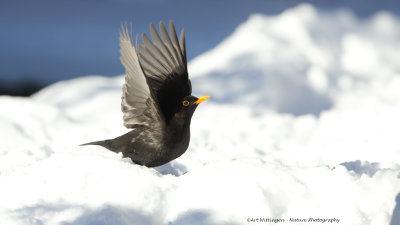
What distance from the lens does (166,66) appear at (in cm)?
409

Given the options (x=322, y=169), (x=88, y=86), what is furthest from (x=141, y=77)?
(x=88, y=86)

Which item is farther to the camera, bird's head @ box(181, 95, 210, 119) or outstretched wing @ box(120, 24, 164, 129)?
bird's head @ box(181, 95, 210, 119)

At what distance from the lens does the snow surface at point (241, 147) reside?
9.98ft

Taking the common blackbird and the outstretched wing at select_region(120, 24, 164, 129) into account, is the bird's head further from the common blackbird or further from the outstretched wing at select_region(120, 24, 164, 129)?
the outstretched wing at select_region(120, 24, 164, 129)

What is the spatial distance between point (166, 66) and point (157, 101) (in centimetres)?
59

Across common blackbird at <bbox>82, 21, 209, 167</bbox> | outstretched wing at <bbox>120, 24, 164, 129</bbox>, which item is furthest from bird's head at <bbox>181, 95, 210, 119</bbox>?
outstretched wing at <bbox>120, 24, 164, 129</bbox>

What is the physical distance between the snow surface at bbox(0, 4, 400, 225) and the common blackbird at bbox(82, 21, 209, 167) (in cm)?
23

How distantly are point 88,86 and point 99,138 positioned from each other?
11.7 ft

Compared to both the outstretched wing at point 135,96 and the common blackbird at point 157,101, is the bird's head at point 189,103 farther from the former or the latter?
the outstretched wing at point 135,96

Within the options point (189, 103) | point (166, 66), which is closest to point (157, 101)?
point (189, 103)

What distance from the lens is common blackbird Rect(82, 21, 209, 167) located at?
3.71 m

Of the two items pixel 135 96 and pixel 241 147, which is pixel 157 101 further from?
pixel 241 147

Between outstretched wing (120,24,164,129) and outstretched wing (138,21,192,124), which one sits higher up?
outstretched wing (138,21,192,124)

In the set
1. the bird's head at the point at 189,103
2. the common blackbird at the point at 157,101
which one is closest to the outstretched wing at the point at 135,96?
the common blackbird at the point at 157,101
